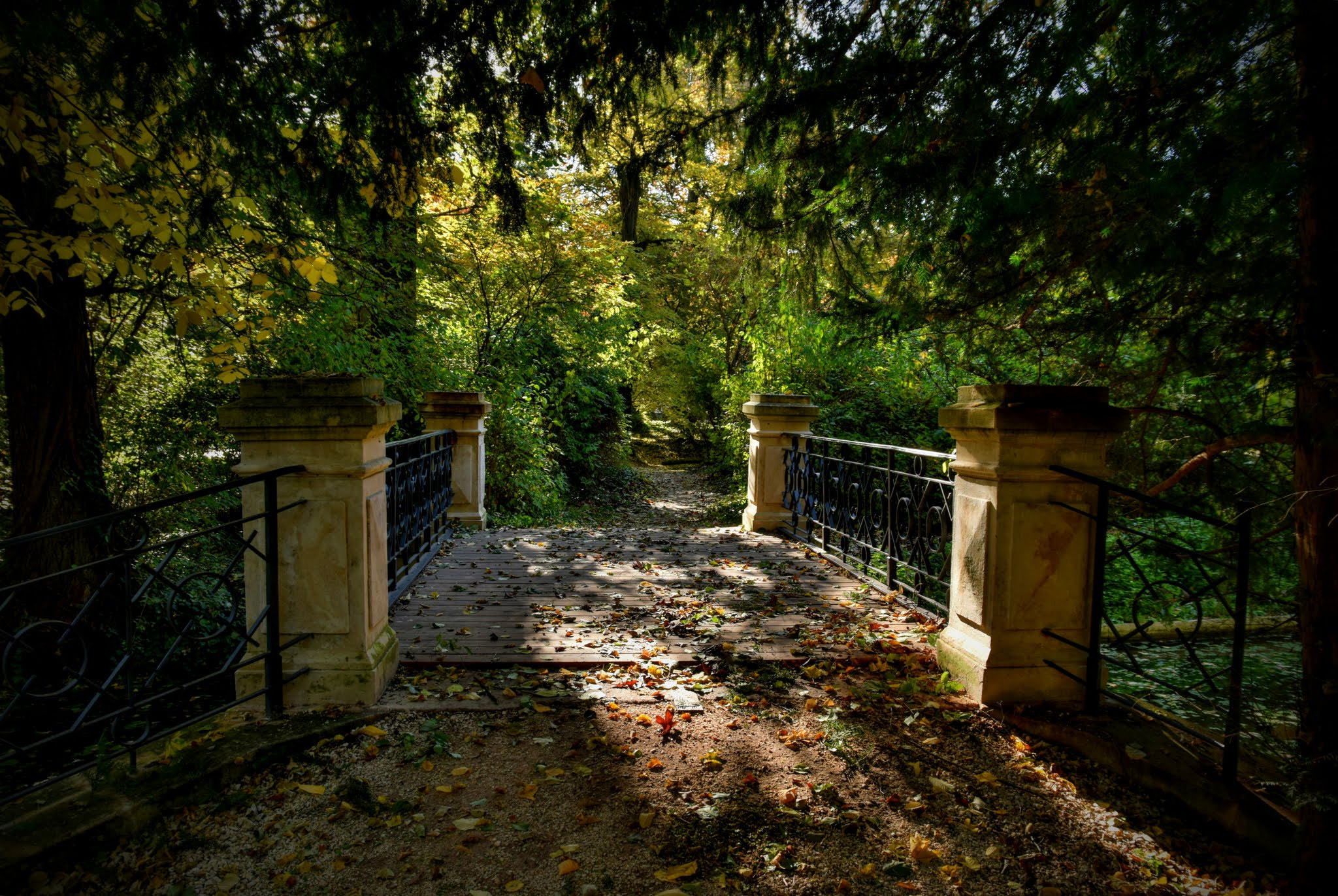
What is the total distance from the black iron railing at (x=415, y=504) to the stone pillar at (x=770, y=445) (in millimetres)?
3294

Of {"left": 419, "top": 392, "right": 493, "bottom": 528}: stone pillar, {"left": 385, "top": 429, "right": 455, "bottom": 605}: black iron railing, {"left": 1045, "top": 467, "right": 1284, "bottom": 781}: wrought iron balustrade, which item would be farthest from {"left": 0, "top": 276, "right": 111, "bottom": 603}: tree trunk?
{"left": 1045, "top": 467, "right": 1284, "bottom": 781}: wrought iron balustrade

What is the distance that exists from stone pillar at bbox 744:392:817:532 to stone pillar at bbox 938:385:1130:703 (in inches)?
164

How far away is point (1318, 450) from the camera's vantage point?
253cm

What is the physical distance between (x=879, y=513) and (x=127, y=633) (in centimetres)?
489

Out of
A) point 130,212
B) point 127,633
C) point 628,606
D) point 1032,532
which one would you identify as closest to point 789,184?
point 1032,532

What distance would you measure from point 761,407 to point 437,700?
16.6ft

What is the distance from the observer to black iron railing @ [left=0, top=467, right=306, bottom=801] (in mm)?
2654

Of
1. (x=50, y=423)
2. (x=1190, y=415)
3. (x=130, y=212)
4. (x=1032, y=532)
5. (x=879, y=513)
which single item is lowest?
(x=879, y=513)

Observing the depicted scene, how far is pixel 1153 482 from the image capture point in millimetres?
4078

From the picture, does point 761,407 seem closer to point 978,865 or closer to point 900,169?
point 900,169

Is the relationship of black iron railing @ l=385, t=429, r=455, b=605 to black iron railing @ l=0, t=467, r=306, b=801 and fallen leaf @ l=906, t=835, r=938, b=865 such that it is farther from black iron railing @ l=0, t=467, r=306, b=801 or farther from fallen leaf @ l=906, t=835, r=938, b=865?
fallen leaf @ l=906, t=835, r=938, b=865

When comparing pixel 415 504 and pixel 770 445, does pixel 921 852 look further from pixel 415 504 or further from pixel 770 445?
pixel 770 445

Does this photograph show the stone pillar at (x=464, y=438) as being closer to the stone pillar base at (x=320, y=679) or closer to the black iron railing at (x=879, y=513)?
the black iron railing at (x=879, y=513)

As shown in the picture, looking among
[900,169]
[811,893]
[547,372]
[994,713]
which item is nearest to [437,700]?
[811,893]
